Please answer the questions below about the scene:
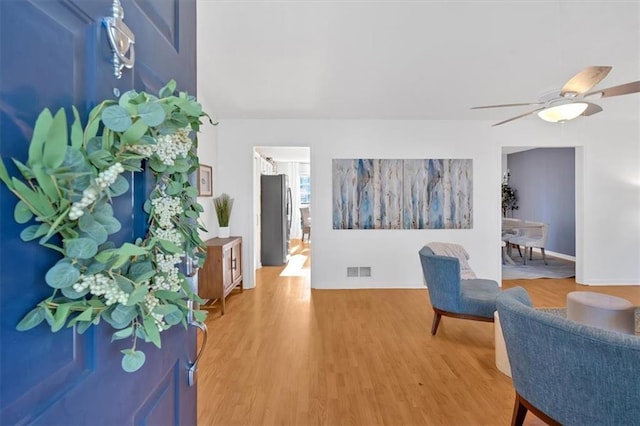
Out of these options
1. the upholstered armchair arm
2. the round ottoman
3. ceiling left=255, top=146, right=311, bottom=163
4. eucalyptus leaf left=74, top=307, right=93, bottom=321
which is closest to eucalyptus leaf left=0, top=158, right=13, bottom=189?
eucalyptus leaf left=74, top=307, right=93, bottom=321

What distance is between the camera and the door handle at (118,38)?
61 cm

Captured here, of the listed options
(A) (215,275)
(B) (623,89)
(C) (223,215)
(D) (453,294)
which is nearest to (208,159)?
(C) (223,215)

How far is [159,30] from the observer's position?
33.8 inches

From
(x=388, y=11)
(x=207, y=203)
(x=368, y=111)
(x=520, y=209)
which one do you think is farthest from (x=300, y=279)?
(x=520, y=209)

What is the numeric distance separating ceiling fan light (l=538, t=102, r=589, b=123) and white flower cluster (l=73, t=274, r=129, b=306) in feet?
10.7

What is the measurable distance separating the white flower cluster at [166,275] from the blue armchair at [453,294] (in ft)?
8.72

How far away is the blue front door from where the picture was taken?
0.43 metres

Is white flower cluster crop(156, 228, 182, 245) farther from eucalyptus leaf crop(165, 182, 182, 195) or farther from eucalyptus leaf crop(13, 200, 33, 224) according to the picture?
eucalyptus leaf crop(13, 200, 33, 224)

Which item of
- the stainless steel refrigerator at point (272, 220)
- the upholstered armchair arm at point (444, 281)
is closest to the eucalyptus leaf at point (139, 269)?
the upholstered armchair arm at point (444, 281)

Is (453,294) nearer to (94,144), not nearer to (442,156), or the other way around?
(442,156)

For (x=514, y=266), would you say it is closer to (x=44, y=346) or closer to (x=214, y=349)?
(x=214, y=349)

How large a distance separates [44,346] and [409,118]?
15.8 feet

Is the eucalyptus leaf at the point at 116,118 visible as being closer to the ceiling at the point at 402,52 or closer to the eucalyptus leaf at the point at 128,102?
the eucalyptus leaf at the point at 128,102

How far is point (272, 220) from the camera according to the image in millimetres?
6281
